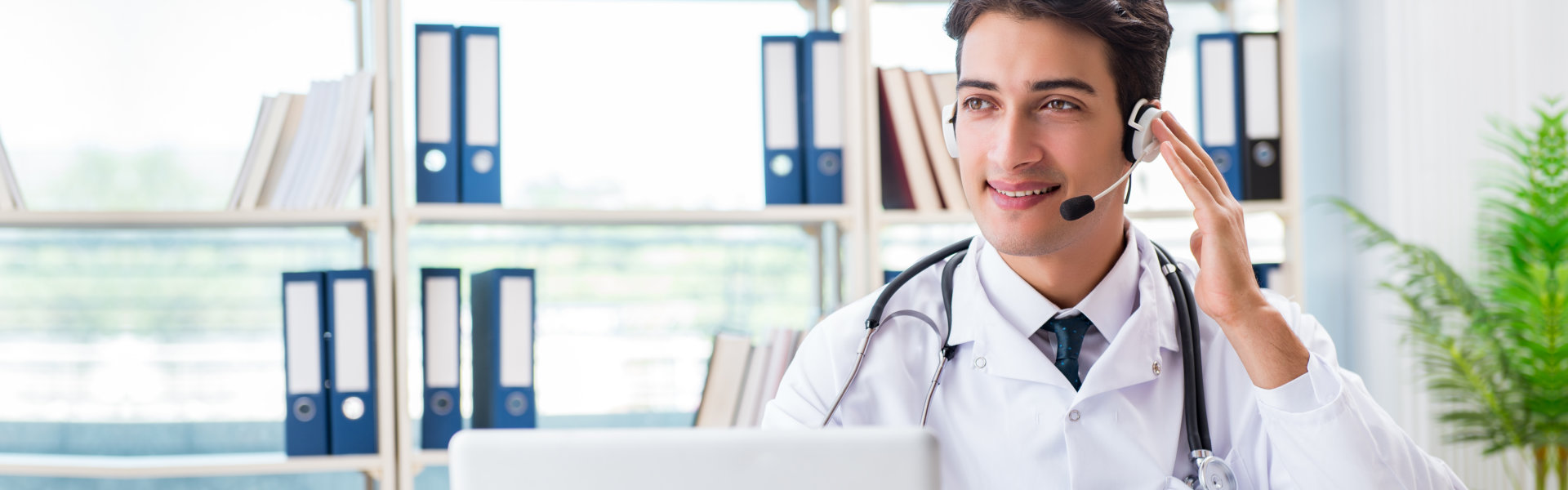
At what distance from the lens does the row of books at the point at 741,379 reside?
6.00 ft

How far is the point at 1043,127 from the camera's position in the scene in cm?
106

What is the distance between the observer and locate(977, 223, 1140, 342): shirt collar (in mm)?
1117

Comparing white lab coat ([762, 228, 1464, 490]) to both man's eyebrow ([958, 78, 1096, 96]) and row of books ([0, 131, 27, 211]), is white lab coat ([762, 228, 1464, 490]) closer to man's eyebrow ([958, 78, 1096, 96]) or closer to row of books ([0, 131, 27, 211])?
man's eyebrow ([958, 78, 1096, 96])

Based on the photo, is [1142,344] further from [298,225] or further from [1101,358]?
[298,225]

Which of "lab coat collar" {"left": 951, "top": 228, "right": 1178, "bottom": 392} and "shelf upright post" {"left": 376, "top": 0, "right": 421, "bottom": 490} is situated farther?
"shelf upright post" {"left": 376, "top": 0, "right": 421, "bottom": 490}

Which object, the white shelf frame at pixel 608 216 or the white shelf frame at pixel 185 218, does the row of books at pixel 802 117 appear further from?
the white shelf frame at pixel 185 218

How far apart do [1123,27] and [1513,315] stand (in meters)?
1.53

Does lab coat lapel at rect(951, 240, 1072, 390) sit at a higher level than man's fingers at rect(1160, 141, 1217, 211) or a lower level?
lower

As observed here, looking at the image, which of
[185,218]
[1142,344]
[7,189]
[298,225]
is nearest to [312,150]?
[298,225]

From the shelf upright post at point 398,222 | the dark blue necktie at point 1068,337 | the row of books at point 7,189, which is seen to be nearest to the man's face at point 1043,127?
the dark blue necktie at point 1068,337

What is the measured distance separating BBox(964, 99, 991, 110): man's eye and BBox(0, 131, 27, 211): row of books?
5.84ft

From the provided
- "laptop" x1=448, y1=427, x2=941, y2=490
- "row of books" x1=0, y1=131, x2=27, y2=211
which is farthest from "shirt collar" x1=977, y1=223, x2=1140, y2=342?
"row of books" x1=0, y1=131, x2=27, y2=211

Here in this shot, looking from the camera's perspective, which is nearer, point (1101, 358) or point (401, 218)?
point (1101, 358)

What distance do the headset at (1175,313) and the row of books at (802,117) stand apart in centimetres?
63
